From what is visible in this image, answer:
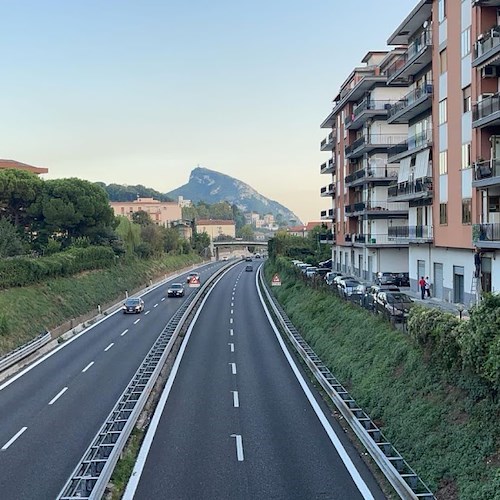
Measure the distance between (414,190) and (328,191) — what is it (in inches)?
1271

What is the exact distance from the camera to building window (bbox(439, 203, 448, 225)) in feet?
108

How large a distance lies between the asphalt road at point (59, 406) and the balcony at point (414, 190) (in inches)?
772

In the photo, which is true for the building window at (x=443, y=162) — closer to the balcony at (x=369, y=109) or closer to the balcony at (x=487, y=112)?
the balcony at (x=487, y=112)

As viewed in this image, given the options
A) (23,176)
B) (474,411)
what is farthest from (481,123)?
(23,176)

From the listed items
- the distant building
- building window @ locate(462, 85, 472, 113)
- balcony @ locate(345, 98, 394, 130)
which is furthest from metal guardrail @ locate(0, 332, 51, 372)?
the distant building

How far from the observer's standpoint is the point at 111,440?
14367 mm

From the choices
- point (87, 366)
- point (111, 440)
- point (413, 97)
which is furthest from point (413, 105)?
point (111, 440)

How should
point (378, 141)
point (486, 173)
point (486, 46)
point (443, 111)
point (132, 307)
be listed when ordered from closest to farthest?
point (486, 46) → point (486, 173) → point (443, 111) → point (132, 307) → point (378, 141)

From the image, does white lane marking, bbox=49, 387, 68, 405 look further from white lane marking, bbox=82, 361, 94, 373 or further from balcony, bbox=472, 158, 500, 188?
balcony, bbox=472, 158, 500, 188

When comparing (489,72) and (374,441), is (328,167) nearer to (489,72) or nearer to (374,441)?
(489,72)

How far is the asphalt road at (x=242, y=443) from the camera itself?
12.6m

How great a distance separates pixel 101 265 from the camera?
6147 cm

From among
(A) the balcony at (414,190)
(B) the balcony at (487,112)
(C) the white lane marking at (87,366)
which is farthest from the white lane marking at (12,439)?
(A) the balcony at (414,190)

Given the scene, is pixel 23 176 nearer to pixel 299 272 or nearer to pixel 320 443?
pixel 299 272
